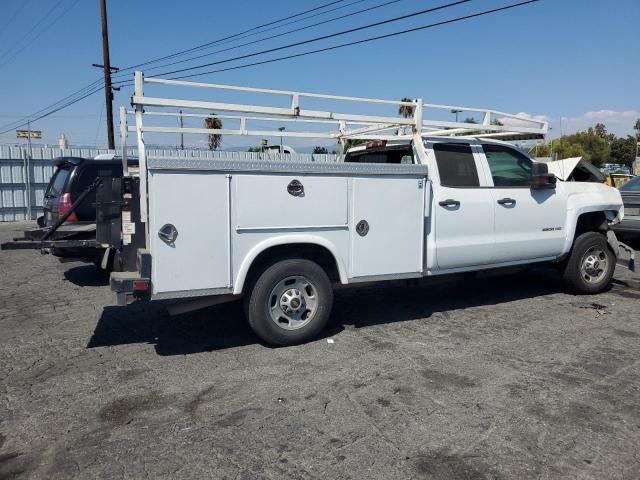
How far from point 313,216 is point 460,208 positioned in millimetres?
1898

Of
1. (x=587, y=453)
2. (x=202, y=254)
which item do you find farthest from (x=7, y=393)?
(x=587, y=453)

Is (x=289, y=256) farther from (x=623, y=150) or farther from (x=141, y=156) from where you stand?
(x=623, y=150)

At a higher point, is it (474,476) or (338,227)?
(338,227)

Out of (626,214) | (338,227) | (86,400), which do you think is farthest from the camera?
(626,214)

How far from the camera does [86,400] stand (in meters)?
4.21

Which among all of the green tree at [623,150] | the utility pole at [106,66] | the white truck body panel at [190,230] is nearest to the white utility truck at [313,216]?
the white truck body panel at [190,230]

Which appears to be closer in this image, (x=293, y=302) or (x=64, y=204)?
(x=293, y=302)

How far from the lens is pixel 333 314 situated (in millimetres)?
6637

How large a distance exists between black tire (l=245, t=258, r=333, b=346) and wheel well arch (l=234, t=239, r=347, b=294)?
0.09m

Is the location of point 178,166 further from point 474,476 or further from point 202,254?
point 474,476

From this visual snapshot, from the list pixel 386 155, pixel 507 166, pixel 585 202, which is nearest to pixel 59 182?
pixel 386 155

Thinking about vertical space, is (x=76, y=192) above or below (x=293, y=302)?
above

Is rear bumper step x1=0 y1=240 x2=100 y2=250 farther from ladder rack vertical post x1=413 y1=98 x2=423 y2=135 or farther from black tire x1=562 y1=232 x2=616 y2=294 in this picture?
black tire x1=562 y1=232 x2=616 y2=294

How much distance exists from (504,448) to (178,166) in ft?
10.8
